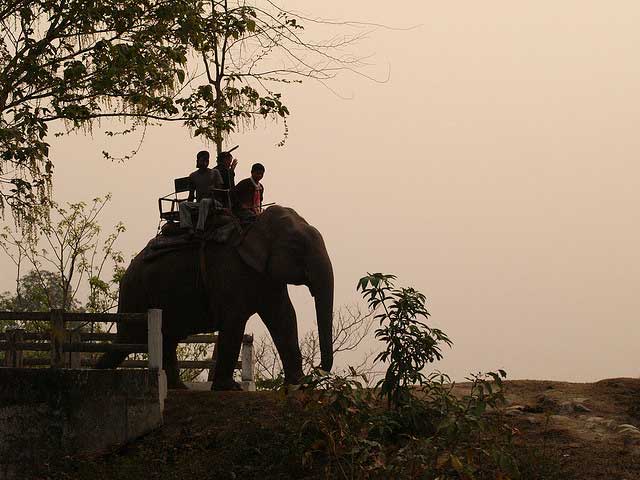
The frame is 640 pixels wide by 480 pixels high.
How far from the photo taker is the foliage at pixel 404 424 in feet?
45.9

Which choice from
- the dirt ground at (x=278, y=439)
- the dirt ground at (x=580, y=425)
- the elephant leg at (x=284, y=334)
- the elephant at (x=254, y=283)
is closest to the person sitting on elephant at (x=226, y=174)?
the elephant at (x=254, y=283)

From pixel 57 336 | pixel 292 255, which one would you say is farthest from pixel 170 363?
pixel 292 255

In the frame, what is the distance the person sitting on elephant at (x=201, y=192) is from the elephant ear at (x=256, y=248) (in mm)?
821

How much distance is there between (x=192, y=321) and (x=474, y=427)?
7.75 meters

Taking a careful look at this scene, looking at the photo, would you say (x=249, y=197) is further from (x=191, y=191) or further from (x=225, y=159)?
(x=191, y=191)

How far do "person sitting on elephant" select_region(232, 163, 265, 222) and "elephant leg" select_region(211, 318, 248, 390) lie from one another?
5.97 feet

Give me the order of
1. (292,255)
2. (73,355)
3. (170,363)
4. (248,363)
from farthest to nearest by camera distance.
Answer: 1. (248,363)
2. (73,355)
3. (170,363)
4. (292,255)

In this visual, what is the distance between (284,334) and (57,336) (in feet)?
12.0

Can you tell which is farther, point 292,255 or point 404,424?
point 292,255

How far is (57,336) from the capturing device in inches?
712

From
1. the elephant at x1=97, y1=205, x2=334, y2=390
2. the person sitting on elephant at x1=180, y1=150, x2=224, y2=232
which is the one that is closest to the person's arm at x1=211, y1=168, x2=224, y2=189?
the person sitting on elephant at x1=180, y1=150, x2=224, y2=232

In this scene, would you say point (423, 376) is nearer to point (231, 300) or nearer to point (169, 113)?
point (231, 300)

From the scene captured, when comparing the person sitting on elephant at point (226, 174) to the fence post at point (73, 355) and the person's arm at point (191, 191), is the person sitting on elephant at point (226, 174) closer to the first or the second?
the person's arm at point (191, 191)

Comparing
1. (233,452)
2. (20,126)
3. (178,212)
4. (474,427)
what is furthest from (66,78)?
(474,427)
